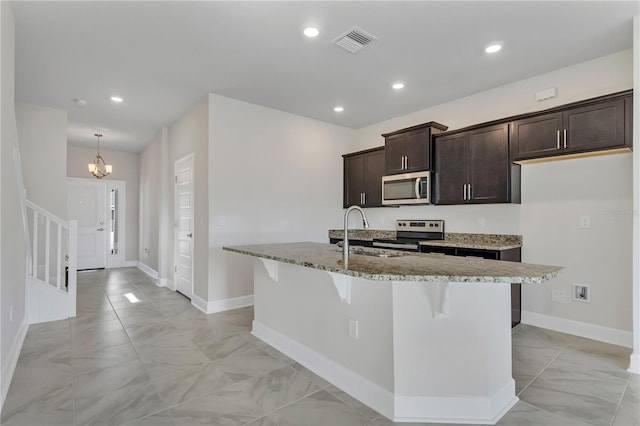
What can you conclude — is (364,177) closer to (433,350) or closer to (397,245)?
(397,245)

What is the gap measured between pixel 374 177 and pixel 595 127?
2717 millimetres

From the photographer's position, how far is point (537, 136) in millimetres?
3322

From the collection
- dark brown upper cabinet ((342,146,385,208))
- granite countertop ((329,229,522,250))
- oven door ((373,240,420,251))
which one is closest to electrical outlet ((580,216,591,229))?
granite countertop ((329,229,522,250))

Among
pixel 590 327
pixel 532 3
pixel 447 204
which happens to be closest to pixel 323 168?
pixel 447 204

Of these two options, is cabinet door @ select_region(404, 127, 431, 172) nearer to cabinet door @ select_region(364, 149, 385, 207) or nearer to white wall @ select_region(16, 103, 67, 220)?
cabinet door @ select_region(364, 149, 385, 207)

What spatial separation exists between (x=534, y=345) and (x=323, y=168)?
360cm

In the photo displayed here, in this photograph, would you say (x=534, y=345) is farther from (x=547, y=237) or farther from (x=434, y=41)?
(x=434, y=41)

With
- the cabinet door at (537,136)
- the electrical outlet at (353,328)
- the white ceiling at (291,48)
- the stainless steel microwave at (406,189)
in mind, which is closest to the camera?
the electrical outlet at (353,328)

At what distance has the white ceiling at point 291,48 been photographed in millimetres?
2451

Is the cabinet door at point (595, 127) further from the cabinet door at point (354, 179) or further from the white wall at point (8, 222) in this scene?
the white wall at point (8, 222)

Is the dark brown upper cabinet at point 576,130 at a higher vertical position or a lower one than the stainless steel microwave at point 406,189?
higher

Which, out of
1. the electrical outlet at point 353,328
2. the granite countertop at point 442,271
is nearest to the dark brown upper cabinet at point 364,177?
the electrical outlet at point 353,328

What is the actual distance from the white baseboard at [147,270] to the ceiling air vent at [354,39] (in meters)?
5.41

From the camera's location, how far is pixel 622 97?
111 inches
